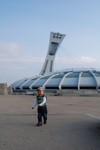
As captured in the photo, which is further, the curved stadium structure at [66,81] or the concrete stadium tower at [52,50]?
the concrete stadium tower at [52,50]

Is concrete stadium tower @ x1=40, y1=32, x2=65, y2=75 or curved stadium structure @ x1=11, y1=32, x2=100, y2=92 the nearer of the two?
curved stadium structure @ x1=11, y1=32, x2=100, y2=92

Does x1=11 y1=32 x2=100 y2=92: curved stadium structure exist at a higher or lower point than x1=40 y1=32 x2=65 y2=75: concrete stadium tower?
lower

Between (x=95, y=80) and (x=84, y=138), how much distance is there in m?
71.0

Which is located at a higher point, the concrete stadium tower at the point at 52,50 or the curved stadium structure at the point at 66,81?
the concrete stadium tower at the point at 52,50

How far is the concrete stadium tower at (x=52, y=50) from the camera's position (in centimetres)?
11506

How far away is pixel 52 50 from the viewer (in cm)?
11725

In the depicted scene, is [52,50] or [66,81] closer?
[66,81]

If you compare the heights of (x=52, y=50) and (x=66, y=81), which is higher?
(x=52, y=50)

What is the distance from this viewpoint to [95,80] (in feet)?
261

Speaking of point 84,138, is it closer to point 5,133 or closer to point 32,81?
point 5,133

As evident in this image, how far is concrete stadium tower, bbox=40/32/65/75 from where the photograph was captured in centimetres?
11506

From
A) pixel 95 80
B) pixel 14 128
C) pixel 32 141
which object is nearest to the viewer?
pixel 32 141

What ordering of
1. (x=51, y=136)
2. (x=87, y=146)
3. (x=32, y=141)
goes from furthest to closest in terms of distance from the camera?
(x=51, y=136), (x=32, y=141), (x=87, y=146)

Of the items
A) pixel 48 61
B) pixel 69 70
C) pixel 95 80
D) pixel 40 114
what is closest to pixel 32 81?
pixel 69 70
